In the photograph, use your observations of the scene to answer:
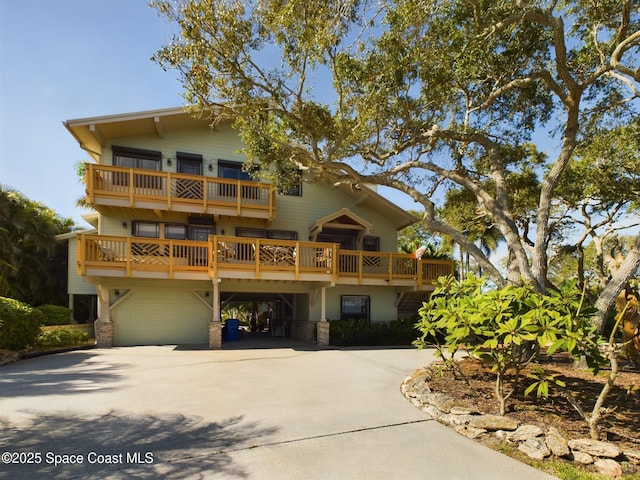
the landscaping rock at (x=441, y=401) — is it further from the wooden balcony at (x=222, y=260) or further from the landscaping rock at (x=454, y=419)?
the wooden balcony at (x=222, y=260)

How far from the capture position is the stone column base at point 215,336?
13.7 meters

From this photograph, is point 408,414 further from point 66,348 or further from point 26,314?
point 66,348

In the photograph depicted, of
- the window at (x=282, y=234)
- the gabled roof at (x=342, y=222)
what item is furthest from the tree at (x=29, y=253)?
the gabled roof at (x=342, y=222)

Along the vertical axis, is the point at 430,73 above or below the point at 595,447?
above

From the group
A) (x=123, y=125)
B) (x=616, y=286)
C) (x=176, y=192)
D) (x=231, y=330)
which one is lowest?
(x=231, y=330)

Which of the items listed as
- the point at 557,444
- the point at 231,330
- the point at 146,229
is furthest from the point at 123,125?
the point at 557,444

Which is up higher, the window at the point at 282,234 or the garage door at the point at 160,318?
the window at the point at 282,234

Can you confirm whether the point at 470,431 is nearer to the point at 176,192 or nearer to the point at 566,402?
the point at 566,402

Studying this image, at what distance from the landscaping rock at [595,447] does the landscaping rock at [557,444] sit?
9 cm

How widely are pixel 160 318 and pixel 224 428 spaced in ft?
36.9

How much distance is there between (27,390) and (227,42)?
944 cm

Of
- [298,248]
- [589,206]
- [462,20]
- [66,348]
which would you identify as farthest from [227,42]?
[589,206]

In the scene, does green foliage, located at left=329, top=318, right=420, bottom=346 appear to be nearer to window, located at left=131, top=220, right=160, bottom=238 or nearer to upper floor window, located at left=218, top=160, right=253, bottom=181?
upper floor window, located at left=218, top=160, right=253, bottom=181

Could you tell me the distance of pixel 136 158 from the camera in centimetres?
1559
